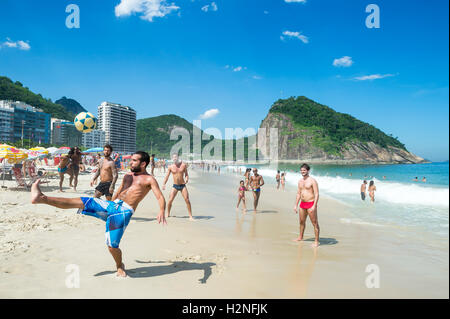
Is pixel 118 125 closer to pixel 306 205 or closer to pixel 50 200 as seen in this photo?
pixel 306 205

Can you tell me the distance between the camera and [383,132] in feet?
492

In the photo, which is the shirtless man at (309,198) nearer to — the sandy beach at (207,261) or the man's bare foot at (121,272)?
the sandy beach at (207,261)

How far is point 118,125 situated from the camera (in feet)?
447

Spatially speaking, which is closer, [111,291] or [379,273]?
[111,291]

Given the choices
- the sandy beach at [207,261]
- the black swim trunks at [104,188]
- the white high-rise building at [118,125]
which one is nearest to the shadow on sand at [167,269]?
the sandy beach at [207,261]

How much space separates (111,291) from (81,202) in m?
1.07

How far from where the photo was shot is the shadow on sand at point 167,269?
3.53 metres

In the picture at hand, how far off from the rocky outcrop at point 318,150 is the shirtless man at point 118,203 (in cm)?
12189

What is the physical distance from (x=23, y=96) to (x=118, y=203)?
483 ft

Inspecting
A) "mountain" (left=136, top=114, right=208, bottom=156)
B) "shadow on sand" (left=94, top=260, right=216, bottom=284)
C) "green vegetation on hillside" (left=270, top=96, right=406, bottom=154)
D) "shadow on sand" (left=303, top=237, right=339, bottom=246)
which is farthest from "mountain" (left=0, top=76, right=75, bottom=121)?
"shadow on sand" (left=303, top=237, right=339, bottom=246)

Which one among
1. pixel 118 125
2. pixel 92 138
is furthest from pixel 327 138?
pixel 92 138

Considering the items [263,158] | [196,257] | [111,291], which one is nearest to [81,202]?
[111,291]

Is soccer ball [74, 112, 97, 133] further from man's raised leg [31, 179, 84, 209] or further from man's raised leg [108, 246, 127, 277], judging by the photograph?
man's raised leg [31, 179, 84, 209]

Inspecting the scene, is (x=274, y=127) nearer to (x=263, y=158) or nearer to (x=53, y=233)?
(x=263, y=158)
